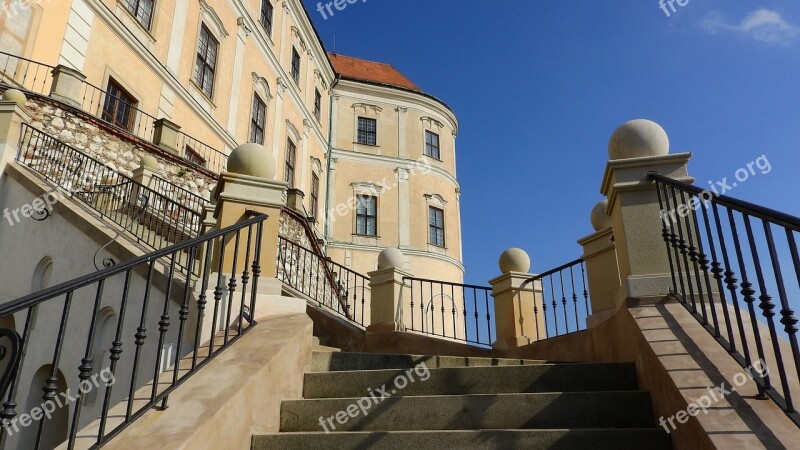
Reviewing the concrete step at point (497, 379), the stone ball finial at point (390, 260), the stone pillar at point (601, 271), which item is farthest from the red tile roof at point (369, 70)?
the concrete step at point (497, 379)

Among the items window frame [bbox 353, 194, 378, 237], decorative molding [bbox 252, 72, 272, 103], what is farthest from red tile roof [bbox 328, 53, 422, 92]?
decorative molding [bbox 252, 72, 272, 103]

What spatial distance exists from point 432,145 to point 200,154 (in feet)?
48.8

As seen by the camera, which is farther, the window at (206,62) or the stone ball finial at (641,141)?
the window at (206,62)

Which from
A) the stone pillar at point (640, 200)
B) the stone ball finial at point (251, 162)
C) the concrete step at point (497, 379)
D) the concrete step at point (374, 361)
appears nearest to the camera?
the concrete step at point (497, 379)

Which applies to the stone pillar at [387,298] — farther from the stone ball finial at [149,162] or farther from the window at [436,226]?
the window at [436,226]

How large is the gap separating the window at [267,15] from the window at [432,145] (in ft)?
32.7

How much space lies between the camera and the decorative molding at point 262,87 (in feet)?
71.8

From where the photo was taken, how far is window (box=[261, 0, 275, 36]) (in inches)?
911

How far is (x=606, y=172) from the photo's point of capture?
5.20 metres

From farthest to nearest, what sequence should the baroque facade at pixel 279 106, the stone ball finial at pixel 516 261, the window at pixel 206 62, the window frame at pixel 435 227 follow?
the window frame at pixel 435 227 < the window at pixel 206 62 < the baroque facade at pixel 279 106 < the stone ball finial at pixel 516 261

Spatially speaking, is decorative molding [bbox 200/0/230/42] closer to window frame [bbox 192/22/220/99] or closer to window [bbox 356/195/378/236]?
window frame [bbox 192/22/220/99]

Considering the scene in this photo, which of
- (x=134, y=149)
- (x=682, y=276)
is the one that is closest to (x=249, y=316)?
(x=682, y=276)

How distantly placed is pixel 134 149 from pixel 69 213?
6.30m

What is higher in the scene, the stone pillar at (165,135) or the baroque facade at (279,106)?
the baroque facade at (279,106)
